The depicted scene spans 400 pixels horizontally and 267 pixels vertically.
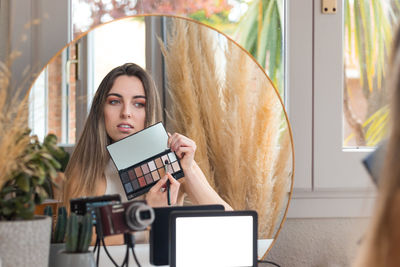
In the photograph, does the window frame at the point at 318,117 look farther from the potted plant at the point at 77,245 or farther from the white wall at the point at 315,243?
the potted plant at the point at 77,245

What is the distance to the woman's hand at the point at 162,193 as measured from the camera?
4.17 ft

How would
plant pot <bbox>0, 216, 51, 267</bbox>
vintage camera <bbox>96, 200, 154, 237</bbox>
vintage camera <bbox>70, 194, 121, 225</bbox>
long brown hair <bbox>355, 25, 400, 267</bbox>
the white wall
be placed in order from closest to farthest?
1. long brown hair <bbox>355, 25, 400, 267</bbox>
2. plant pot <bbox>0, 216, 51, 267</bbox>
3. vintage camera <bbox>96, 200, 154, 237</bbox>
4. vintage camera <bbox>70, 194, 121, 225</bbox>
5. the white wall

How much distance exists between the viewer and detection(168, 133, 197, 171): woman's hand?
Result: 129cm

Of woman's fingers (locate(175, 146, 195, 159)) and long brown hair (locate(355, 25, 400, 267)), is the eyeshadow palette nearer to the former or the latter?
woman's fingers (locate(175, 146, 195, 159))

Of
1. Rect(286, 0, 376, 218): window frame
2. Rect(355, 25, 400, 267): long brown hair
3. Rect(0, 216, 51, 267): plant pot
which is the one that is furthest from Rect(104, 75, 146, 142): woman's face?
Rect(355, 25, 400, 267): long brown hair

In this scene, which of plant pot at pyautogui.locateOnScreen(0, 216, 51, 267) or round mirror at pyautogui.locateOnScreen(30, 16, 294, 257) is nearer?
plant pot at pyautogui.locateOnScreen(0, 216, 51, 267)

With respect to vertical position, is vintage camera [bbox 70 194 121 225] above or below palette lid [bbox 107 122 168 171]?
below

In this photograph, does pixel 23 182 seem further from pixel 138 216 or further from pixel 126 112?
pixel 126 112

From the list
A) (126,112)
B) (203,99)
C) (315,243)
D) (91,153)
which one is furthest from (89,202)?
(315,243)

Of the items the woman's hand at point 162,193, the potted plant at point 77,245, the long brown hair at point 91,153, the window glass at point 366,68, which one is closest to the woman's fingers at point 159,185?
the woman's hand at point 162,193

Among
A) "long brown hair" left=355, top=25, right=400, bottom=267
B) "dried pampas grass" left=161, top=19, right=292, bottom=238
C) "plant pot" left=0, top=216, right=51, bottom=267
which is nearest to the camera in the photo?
"long brown hair" left=355, top=25, right=400, bottom=267

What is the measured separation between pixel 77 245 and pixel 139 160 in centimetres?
27

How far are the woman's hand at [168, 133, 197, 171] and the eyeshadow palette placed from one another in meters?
0.03

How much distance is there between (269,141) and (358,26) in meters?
0.45
